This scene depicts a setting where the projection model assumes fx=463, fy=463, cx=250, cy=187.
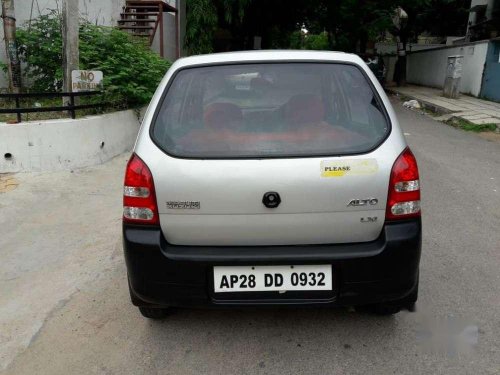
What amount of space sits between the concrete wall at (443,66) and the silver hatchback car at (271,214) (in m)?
14.0

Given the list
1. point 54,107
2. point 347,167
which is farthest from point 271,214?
point 54,107

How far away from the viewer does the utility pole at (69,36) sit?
659 cm

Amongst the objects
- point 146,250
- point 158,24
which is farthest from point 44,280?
point 158,24

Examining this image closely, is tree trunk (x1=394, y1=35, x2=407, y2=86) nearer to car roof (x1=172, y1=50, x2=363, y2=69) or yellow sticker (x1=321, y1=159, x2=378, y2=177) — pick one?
car roof (x1=172, y1=50, x2=363, y2=69)

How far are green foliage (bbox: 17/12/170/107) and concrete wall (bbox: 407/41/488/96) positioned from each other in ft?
35.7

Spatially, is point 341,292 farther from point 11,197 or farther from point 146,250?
point 11,197

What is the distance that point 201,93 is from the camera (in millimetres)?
2598

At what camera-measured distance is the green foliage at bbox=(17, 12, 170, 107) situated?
24.4 feet

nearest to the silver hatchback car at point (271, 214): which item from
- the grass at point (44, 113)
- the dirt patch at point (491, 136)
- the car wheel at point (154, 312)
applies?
the car wheel at point (154, 312)

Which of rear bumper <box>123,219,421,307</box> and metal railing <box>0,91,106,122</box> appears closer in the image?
rear bumper <box>123,219,421,307</box>

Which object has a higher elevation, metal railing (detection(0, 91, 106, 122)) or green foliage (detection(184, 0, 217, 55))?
green foliage (detection(184, 0, 217, 55))

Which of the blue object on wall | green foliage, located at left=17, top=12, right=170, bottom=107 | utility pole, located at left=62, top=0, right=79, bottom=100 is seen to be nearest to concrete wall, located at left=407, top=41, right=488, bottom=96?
the blue object on wall

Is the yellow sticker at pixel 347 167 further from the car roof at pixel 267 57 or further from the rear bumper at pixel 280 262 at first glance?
the car roof at pixel 267 57

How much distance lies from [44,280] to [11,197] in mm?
2070
